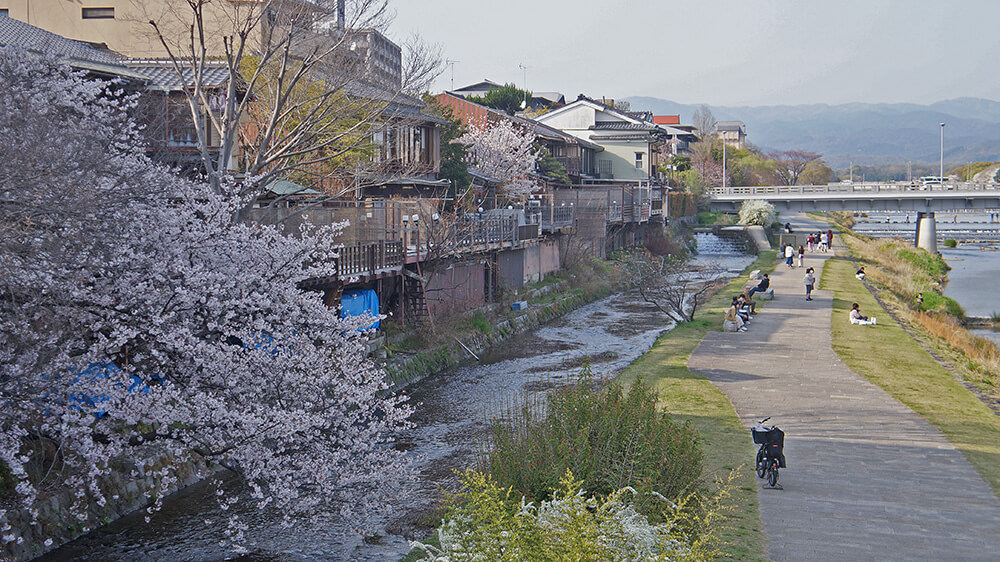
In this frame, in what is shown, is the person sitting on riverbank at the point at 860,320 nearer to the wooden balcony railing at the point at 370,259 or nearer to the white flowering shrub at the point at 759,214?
the wooden balcony railing at the point at 370,259

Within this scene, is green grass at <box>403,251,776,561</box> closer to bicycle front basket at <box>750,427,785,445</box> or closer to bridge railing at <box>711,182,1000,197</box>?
bicycle front basket at <box>750,427,785,445</box>

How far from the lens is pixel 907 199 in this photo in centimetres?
6831

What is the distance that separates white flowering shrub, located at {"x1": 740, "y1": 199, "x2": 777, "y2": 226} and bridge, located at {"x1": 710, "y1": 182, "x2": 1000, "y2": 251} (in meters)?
0.89

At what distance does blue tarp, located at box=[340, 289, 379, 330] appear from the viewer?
72.1 ft

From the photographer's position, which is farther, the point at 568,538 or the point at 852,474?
the point at 852,474

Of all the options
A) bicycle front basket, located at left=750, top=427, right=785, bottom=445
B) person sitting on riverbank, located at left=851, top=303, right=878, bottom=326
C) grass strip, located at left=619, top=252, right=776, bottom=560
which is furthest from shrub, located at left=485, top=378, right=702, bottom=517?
person sitting on riverbank, located at left=851, top=303, right=878, bottom=326

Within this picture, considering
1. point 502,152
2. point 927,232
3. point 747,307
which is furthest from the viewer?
point 927,232

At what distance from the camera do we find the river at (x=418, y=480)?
12.0m

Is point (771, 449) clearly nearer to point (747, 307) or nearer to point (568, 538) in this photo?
point (568, 538)

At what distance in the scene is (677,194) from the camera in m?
74.6

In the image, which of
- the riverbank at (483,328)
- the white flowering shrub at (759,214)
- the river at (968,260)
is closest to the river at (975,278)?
the river at (968,260)

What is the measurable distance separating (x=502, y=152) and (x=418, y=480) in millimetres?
37137

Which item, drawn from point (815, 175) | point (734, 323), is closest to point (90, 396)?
point (734, 323)

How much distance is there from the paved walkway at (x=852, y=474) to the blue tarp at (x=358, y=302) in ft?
29.1
